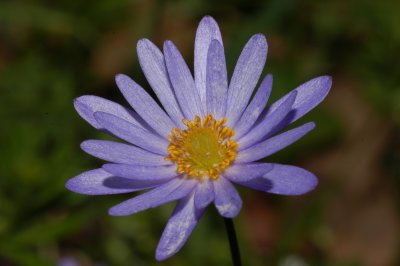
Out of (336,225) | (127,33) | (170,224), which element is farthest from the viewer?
(127,33)

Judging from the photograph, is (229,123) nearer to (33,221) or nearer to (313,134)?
(33,221)

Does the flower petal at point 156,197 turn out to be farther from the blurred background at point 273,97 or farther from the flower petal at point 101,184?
the blurred background at point 273,97

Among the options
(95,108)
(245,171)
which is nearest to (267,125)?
(245,171)

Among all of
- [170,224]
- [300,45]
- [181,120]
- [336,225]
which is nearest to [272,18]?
[300,45]

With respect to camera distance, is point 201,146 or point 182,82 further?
point 201,146

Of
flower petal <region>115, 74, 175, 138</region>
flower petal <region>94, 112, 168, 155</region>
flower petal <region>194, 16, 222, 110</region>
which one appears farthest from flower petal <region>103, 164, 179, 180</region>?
flower petal <region>194, 16, 222, 110</region>

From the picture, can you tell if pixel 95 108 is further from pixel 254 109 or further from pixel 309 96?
pixel 309 96

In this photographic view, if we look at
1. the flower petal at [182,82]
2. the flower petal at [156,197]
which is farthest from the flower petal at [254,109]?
the flower petal at [156,197]
